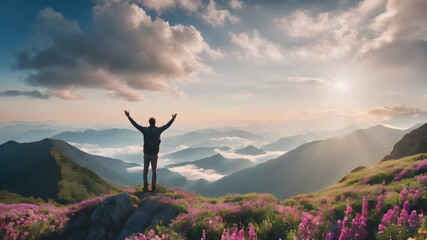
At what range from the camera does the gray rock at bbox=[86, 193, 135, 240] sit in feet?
26.0

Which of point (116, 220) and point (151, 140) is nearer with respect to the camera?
point (116, 220)

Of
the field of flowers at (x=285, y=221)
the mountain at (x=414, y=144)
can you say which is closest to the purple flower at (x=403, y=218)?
the field of flowers at (x=285, y=221)

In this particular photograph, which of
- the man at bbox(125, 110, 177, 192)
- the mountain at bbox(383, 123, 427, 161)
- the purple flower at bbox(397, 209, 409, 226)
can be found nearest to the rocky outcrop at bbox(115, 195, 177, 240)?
the man at bbox(125, 110, 177, 192)

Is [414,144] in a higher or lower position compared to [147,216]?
higher

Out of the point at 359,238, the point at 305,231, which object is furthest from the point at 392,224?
the point at 305,231

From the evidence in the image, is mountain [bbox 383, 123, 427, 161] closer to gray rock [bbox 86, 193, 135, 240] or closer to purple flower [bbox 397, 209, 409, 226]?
purple flower [bbox 397, 209, 409, 226]

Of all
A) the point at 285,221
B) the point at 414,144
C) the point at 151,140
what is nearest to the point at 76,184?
the point at 151,140

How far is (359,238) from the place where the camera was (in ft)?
16.0

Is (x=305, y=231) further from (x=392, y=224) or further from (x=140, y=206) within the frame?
(x=140, y=206)

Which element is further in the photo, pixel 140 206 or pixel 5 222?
pixel 140 206

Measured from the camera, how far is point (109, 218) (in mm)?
8250

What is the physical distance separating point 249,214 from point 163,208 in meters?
3.91

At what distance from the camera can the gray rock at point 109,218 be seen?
7923 mm

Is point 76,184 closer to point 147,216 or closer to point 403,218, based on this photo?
point 147,216
